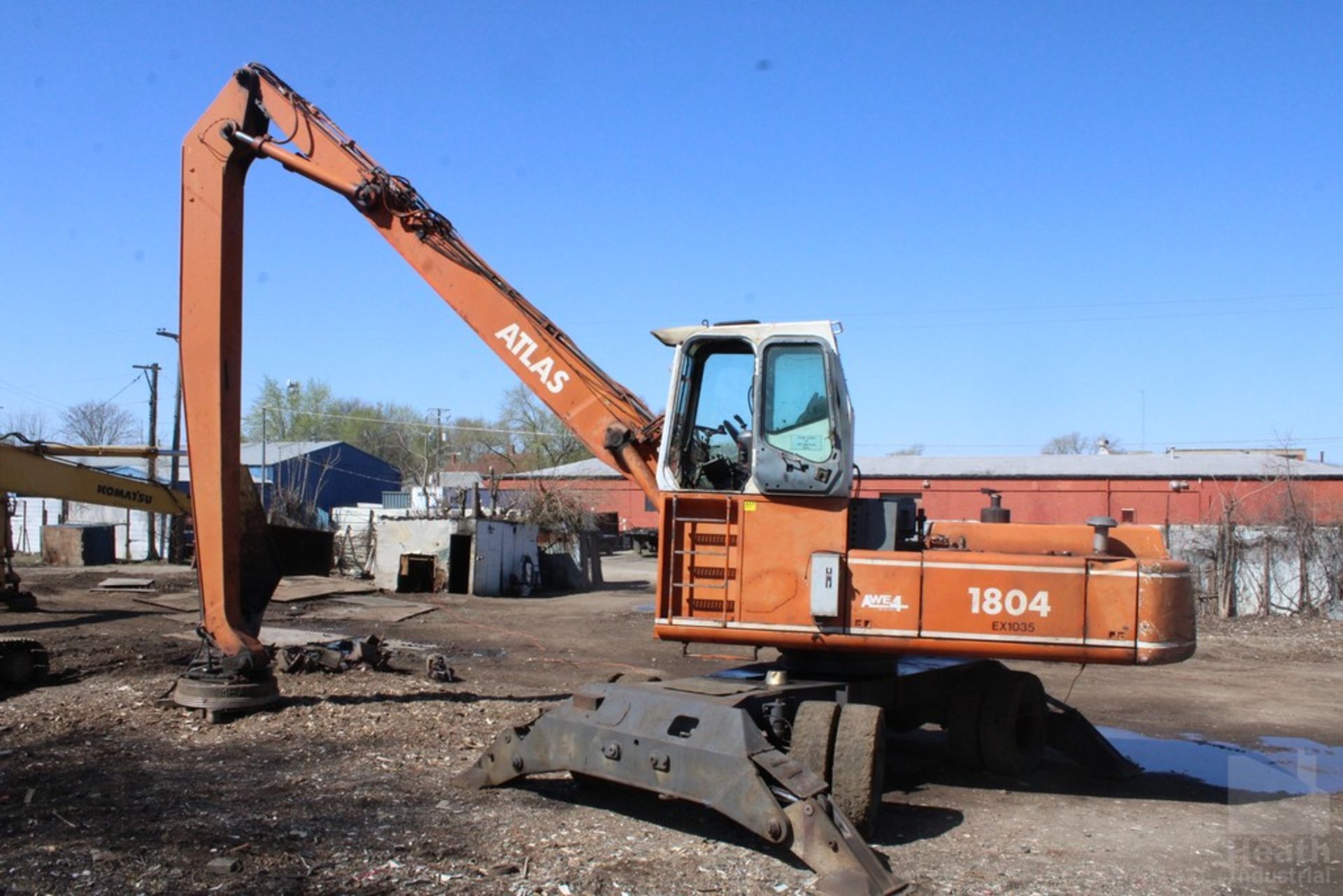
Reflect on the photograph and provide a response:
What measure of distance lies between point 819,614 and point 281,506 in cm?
3009

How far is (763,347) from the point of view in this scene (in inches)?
300

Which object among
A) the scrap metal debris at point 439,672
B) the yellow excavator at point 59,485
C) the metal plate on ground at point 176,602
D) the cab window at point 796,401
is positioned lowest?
the metal plate on ground at point 176,602

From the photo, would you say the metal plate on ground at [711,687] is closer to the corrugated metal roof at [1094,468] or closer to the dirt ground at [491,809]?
the dirt ground at [491,809]

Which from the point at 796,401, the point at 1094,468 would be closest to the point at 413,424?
the point at 1094,468

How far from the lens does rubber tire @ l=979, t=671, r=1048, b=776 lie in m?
8.97

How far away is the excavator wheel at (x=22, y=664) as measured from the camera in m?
11.0

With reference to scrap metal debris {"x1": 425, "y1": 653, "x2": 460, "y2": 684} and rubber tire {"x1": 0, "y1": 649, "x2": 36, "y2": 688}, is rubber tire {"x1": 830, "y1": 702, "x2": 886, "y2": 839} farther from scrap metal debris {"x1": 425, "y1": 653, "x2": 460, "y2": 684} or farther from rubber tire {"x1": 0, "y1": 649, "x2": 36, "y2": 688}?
rubber tire {"x1": 0, "y1": 649, "x2": 36, "y2": 688}

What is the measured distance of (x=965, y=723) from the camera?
906 cm

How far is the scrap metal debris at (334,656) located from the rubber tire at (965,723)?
20.4 feet

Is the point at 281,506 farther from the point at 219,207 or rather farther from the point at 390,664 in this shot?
the point at 219,207

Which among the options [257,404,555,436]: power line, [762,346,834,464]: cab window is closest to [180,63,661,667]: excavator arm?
[762,346,834,464]: cab window

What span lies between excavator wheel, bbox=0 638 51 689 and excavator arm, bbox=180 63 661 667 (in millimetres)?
3024

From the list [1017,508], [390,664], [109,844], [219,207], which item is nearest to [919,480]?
[1017,508]

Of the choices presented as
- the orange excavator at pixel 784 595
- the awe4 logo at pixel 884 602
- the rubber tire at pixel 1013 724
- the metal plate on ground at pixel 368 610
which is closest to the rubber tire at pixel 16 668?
the orange excavator at pixel 784 595
